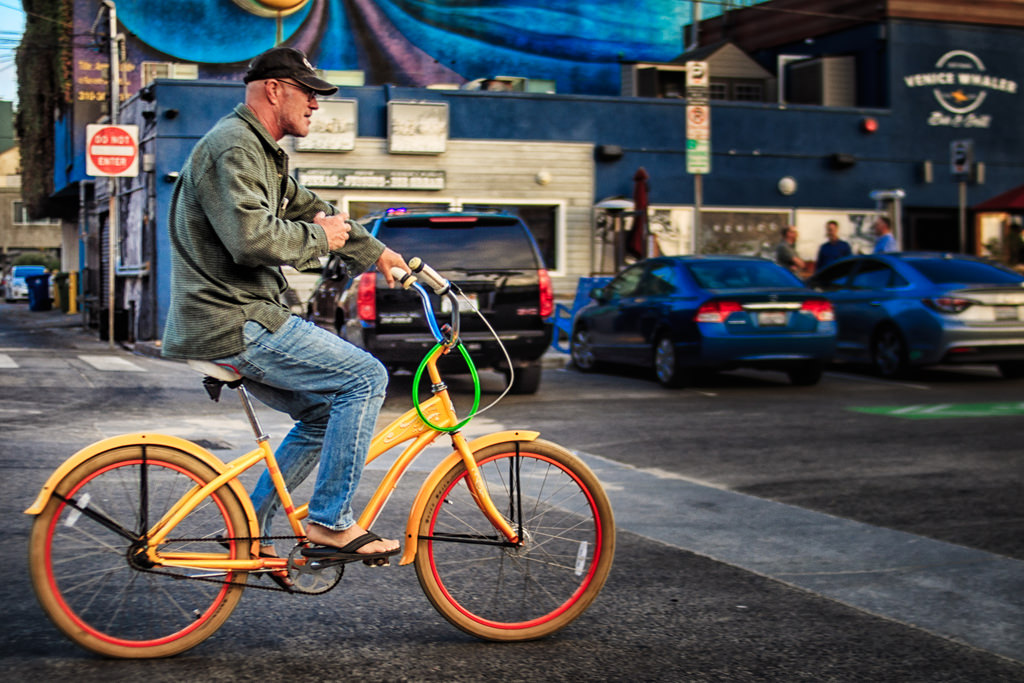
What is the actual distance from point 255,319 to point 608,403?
858 centimetres

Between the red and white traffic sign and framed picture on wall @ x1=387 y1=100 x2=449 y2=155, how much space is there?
5.25 m

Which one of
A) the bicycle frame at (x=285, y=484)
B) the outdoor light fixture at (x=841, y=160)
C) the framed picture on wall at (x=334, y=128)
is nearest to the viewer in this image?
the bicycle frame at (x=285, y=484)

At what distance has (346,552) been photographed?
4012mm

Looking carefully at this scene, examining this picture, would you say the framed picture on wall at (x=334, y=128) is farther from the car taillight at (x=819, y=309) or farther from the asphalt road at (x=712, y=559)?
the car taillight at (x=819, y=309)

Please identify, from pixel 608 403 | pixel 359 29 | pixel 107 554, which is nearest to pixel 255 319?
pixel 107 554

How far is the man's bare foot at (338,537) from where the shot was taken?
400cm

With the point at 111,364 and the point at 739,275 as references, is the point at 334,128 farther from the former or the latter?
the point at 739,275

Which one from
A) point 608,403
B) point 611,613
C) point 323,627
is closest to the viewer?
point 323,627

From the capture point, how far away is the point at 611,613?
4.63 m

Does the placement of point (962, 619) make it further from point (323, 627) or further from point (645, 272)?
point (645, 272)

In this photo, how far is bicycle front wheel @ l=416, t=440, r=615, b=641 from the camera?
13.6ft

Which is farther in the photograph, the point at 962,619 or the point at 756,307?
the point at 756,307

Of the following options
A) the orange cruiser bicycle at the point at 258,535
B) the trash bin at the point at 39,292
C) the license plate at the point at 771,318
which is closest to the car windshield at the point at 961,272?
the license plate at the point at 771,318

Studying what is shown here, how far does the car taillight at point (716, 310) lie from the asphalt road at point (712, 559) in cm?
141
